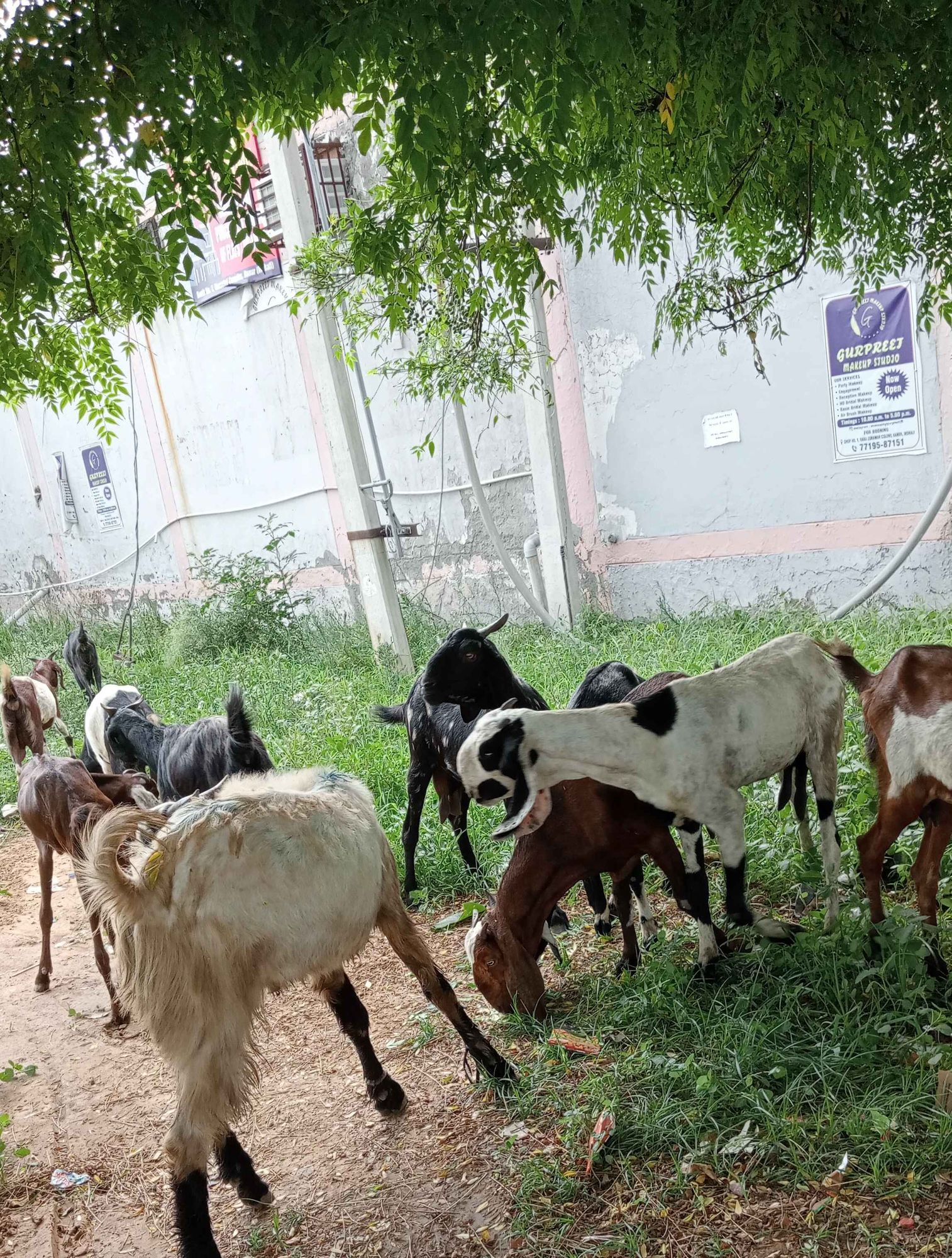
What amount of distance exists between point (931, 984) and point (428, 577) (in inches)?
310

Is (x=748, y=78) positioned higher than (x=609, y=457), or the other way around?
(x=748, y=78)

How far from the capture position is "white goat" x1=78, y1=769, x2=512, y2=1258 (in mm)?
2652

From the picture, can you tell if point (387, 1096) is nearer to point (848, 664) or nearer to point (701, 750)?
point (701, 750)

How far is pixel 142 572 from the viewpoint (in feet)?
46.1

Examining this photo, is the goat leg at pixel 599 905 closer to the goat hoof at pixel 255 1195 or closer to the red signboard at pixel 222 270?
the goat hoof at pixel 255 1195

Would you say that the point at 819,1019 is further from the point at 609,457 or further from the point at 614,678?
the point at 609,457

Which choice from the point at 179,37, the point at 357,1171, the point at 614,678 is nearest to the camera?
the point at 179,37

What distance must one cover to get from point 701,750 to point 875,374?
503 centimetres

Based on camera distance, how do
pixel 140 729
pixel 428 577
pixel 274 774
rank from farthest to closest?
1. pixel 428 577
2. pixel 140 729
3. pixel 274 774

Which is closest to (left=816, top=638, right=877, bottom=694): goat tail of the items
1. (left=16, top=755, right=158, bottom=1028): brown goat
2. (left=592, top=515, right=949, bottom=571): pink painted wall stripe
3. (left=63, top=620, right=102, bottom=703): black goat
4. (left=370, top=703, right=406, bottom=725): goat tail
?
(left=370, top=703, right=406, bottom=725): goat tail

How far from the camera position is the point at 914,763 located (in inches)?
125

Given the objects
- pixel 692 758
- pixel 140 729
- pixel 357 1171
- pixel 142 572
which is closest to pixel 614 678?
pixel 692 758

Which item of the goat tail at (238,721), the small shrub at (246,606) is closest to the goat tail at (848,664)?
the goat tail at (238,721)

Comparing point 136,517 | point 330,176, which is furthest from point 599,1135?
point 136,517
